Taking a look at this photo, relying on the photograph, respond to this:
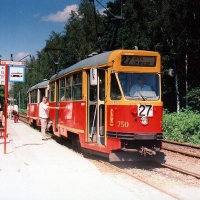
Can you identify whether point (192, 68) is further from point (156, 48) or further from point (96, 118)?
point (96, 118)

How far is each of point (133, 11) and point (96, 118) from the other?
25.3 metres

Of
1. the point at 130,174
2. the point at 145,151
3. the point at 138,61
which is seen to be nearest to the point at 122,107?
the point at 145,151

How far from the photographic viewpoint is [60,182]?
7.69 metres

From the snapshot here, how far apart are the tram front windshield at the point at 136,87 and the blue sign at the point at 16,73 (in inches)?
117

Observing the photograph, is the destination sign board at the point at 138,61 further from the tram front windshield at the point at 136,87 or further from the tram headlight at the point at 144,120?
the tram headlight at the point at 144,120

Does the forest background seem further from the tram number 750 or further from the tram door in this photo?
the tram number 750

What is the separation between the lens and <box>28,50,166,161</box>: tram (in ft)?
31.1

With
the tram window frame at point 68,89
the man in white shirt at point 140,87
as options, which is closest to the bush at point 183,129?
the tram window frame at point 68,89

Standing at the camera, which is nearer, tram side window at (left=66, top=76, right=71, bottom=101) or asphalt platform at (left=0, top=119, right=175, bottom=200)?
asphalt platform at (left=0, top=119, right=175, bottom=200)

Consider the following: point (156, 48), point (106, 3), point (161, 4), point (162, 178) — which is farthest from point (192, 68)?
point (162, 178)

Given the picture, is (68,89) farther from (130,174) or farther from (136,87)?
(130,174)

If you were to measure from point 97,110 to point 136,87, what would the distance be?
1.42m

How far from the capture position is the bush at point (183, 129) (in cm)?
1631

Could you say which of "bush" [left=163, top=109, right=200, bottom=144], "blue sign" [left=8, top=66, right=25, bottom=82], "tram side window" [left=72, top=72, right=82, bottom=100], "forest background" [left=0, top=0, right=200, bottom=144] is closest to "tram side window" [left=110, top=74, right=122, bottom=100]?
"tram side window" [left=72, top=72, right=82, bottom=100]
